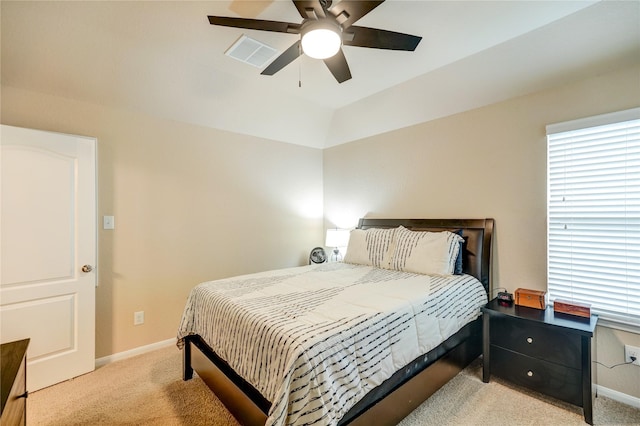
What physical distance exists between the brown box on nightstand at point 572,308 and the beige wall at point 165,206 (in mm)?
2923

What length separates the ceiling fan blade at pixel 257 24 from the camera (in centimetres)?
163

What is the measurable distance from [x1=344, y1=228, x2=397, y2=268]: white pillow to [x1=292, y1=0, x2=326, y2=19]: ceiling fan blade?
217 centimetres

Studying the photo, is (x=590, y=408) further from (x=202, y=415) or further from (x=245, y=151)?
(x=245, y=151)

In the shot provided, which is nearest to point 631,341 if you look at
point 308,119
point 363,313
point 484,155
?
point 484,155

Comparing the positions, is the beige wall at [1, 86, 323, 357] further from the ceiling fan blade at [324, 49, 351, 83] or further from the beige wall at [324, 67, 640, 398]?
the ceiling fan blade at [324, 49, 351, 83]

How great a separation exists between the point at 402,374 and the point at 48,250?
283 cm

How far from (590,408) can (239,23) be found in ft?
10.4

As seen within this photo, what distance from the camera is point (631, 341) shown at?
201 centimetres

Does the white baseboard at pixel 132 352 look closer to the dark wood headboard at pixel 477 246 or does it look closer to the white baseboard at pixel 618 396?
the dark wood headboard at pixel 477 246

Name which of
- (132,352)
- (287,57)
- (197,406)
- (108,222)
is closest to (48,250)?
(108,222)

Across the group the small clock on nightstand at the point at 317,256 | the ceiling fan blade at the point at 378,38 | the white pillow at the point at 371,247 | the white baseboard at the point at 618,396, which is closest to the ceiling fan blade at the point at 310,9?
the ceiling fan blade at the point at 378,38

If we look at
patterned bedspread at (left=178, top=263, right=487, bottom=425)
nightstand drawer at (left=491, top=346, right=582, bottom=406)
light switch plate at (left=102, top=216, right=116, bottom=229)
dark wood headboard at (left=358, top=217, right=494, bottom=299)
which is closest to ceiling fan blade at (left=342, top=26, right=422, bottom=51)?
patterned bedspread at (left=178, top=263, right=487, bottom=425)

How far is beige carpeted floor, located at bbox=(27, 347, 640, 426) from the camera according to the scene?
187 cm

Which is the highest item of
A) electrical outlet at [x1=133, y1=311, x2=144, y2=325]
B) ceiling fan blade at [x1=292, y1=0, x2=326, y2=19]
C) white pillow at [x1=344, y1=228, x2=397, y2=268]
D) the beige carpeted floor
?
ceiling fan blade at [x1=292, y1=0, x2=326, y2=19]
